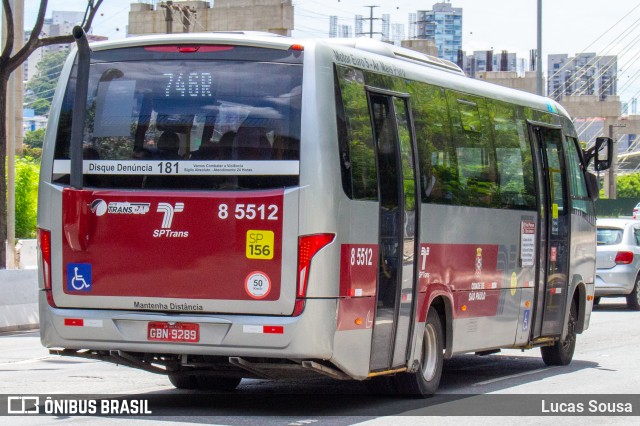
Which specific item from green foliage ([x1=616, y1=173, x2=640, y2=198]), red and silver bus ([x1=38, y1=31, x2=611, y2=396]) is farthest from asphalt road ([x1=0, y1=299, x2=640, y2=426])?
green foliage ([x1=616, y1=173, x2=640, y2=198])

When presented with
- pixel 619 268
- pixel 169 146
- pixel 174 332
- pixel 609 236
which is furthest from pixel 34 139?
pixel 174 332

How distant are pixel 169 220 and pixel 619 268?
17137 millimetres

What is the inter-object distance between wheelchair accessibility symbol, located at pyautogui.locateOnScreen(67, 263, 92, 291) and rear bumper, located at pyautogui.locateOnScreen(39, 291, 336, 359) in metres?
0.19

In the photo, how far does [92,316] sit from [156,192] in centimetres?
113

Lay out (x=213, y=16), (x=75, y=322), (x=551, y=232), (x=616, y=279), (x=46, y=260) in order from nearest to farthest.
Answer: (x=75, y=322)
(x=46, y=260)
(x=551, y=232)
(x=616, y=279)
(x=213, y=16)

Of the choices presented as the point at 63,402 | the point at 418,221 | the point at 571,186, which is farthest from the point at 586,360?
the point at 63,402

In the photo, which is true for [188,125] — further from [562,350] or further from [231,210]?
[562,350]

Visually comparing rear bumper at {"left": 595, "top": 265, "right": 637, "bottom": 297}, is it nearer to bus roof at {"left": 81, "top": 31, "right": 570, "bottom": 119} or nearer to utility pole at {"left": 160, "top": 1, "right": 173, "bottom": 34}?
bus roof at {"left": 81, "top": 31, "right": 570, "bottom": 119}

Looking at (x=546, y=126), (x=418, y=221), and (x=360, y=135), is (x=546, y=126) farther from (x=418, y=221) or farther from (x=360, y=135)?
(x=360, y=135)

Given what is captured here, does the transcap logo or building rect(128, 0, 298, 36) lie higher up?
building rect(128, 0, 298, 36)

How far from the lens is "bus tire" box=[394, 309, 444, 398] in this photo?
1185 cm

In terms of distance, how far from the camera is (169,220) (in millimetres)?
10125

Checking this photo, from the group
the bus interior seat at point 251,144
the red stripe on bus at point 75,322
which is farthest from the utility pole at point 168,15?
the bus interior seat at point 251,144

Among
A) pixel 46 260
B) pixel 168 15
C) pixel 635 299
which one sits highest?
pixel 168 15
